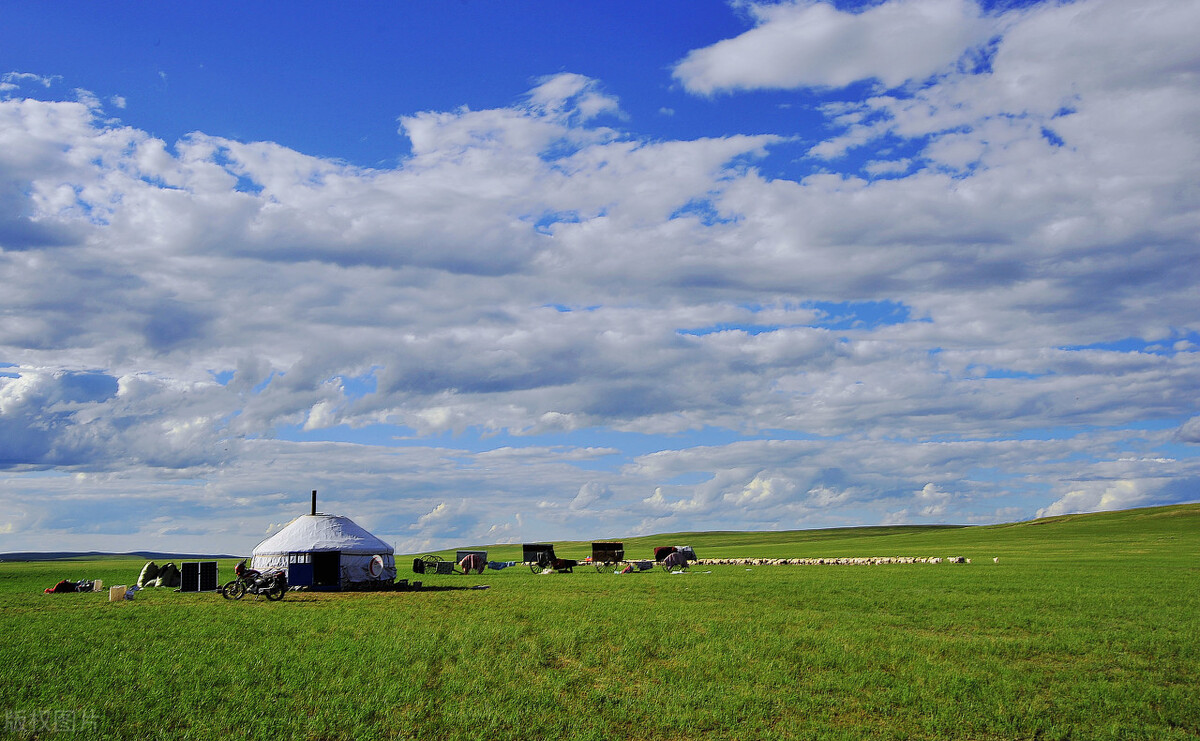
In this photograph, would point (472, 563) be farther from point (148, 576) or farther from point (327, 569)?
point (148, 576)

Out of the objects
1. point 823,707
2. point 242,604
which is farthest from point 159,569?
point 823,707

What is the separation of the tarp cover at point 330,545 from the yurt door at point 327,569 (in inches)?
14.4

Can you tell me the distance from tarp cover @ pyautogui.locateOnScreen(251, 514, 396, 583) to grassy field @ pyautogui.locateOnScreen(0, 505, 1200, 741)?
1359 centimetres

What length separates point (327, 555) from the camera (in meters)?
45.4

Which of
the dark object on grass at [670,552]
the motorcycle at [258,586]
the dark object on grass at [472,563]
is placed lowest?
the dark object on grass at [670,552]

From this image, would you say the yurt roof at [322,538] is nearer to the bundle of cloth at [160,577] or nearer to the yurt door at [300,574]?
the yurt door at [300,574]

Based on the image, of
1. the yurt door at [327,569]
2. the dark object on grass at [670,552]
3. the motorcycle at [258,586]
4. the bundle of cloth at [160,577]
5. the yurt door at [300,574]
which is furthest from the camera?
the dark object on grass at [670,552]

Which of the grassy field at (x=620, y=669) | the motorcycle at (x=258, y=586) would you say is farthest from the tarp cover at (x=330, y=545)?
the grassy field at (x=620, y=669)

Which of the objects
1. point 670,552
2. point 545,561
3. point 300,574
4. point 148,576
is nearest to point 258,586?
point 300,574

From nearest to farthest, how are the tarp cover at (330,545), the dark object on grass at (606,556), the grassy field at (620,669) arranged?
the grassy field at (620,669)
the tarp cover at (330,545)
the dark object on grass at (606,556)

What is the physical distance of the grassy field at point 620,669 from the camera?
47.7 ft

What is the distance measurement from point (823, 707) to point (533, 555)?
52.3m

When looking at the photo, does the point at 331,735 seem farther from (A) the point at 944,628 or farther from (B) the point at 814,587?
(B) the point at 814,587

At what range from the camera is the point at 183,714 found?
14.7 m
